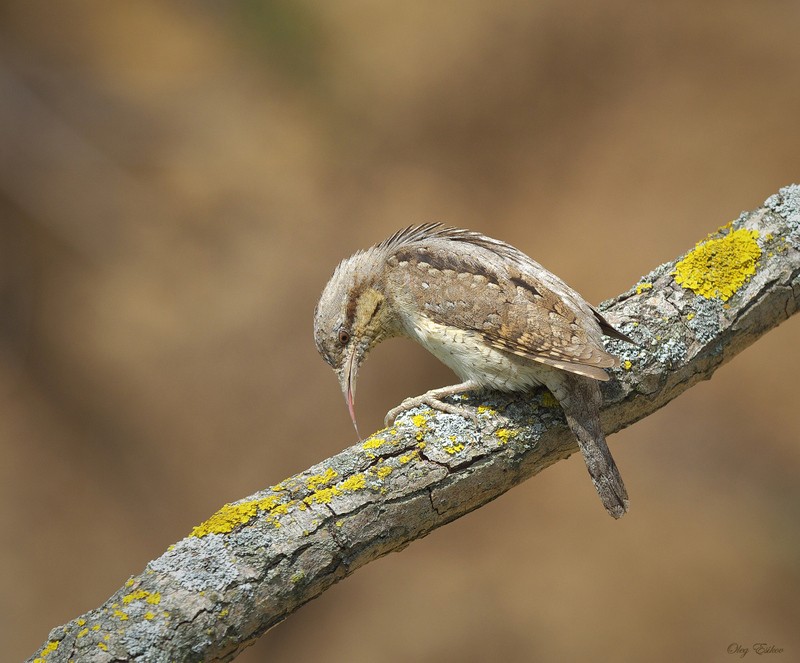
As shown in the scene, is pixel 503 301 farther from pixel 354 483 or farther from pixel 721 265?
pixel 721 265

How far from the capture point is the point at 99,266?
6.77 m

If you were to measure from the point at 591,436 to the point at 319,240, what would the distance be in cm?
426

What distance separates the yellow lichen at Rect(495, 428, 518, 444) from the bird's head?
0.78 meters

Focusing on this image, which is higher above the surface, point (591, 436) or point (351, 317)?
point (351, 317)

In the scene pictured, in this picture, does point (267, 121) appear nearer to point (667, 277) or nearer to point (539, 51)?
point (539, 51)

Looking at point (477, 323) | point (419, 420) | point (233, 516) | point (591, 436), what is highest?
point (477, 323)

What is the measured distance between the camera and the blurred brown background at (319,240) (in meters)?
6.00

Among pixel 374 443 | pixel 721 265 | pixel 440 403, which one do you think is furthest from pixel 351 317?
pixel 721 265

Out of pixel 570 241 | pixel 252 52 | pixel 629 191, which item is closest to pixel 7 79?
pixel 252 52

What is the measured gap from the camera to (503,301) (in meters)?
3.11

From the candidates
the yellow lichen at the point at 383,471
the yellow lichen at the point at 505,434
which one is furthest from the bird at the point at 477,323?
the yellow lichen at the point at 383,471

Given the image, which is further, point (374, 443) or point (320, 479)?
point (374, 443)

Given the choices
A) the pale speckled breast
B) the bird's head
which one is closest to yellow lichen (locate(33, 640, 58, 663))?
the bird's head

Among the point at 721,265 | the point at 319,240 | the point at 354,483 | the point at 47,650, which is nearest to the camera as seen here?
the point at 47,650
